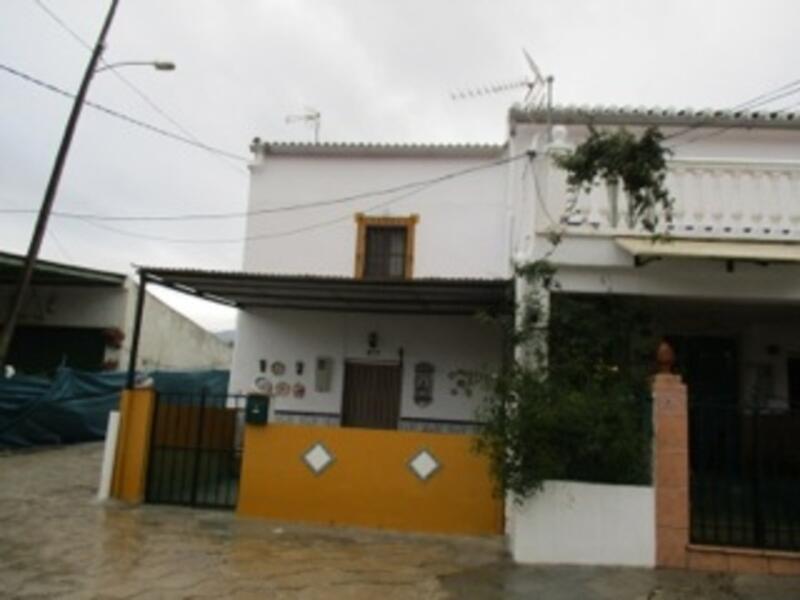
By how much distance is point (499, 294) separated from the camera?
10.2m

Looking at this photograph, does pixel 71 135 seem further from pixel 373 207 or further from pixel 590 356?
pixel 590 356

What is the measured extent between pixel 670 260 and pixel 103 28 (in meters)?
10.1

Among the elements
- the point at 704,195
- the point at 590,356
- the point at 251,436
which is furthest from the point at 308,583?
the point at 704,195

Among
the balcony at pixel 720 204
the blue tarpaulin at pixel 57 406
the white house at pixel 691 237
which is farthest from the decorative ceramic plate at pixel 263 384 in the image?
the balcony at pixel 720 204

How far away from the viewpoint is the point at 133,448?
992cm

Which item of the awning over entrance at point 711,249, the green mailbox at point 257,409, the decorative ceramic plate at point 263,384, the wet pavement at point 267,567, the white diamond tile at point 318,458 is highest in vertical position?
the awning over entrance at point 711,249

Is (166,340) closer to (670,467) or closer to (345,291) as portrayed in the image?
(345,291)

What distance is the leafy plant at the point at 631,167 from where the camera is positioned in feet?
26.2

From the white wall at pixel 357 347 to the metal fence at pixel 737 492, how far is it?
4771mm

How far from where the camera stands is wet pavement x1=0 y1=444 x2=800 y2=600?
630cm

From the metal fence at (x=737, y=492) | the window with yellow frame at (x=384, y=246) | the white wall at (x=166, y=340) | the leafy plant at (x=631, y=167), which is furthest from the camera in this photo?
the white wall at (x=166, y=340)

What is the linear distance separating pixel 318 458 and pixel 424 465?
141 cm

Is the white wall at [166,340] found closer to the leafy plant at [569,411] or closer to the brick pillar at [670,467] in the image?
the leafy plant at [569,411]

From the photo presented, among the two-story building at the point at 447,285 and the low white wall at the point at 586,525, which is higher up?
the two-story building at the point at 447,285
